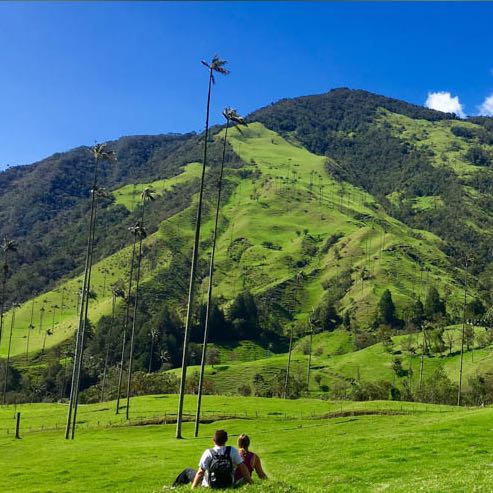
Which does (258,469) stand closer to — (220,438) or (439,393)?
(220,438)

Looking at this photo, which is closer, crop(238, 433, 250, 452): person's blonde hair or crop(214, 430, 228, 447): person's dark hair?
crop(214, 430, 228, 447): person's dark hair

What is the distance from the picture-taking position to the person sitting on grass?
1828 cm

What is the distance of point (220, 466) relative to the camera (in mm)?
18266

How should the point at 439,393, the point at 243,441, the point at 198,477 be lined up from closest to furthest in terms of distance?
the point at 198,477
the point at 243,441
the point at 439,393

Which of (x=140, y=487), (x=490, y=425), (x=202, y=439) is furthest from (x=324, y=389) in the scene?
(x=140, y=487)

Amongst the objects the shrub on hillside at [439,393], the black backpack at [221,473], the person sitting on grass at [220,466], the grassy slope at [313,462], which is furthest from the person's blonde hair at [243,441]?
the shrub on hillside at [439,393]

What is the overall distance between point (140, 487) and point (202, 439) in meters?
26.5

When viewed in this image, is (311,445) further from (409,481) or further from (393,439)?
(409,481)

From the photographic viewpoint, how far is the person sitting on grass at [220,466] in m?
18.3

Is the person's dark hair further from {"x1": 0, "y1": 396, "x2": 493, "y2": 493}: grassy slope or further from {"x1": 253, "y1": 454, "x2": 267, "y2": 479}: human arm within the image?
{"x1": 253, "y1": 454, "x2": 267, "y2": 479}: human arm

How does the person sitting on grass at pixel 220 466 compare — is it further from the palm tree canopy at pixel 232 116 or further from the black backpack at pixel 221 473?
the palm tree canopy at pixel 232 116

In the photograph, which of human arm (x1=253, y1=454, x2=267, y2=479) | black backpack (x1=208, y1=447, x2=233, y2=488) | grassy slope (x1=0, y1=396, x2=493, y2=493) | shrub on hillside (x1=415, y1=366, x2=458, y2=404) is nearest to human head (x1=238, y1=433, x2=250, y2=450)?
human arm (x1=253, y1=454, x2=267, y2=479)

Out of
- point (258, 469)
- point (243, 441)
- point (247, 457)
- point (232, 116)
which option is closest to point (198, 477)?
point (243, 441)

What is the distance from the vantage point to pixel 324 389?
625 feet
